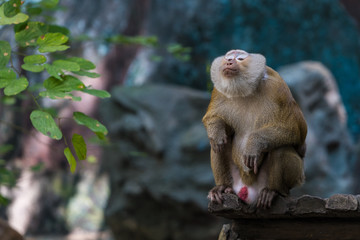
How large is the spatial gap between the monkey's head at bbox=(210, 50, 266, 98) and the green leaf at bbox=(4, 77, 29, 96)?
965mm

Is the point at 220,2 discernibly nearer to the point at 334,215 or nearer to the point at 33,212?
the point at 33,212

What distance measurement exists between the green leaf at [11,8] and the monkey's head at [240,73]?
105cm

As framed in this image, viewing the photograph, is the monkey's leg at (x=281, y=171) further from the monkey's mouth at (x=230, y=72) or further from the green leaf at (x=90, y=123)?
the green leaf at (x=90, y=123)

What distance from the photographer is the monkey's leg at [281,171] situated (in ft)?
8.04

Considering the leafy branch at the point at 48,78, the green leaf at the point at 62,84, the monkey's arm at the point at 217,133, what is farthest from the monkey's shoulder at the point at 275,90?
the green leaf at the point at 62,84

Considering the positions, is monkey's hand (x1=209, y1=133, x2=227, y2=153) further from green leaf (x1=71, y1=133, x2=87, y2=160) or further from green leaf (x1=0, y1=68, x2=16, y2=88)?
green leaf (x1=0, y1=68, x2=16, y2=88)

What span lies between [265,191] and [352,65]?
5344mm

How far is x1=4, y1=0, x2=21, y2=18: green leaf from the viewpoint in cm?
231

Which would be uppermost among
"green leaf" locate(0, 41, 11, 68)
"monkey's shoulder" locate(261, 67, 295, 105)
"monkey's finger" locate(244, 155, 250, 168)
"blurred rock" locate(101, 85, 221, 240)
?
"monkey's shoulder" locate(261, 67, 295, 105)

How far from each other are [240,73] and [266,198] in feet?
2.11

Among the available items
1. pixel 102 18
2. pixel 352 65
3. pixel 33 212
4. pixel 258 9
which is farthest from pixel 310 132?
pixel 33 212

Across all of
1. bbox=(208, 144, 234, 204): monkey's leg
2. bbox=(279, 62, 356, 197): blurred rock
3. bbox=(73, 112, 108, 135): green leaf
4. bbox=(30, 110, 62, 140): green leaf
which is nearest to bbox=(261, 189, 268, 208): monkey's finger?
bbox=(208, 144, 234, 204): monkey's leg

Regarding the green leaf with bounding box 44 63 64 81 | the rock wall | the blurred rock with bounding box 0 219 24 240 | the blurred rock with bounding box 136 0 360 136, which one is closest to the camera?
the green leaf with bounding box 44 63 64 81

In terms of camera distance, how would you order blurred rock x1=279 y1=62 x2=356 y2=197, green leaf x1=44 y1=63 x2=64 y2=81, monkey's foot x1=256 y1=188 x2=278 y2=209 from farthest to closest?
blurred rock x1=279 y1=62 x2=356 y2=197, monkey's foot x1=256 y1=188 x2=278 y2=209, green leaf x1=44 y1=63 x2=64 y2=81
